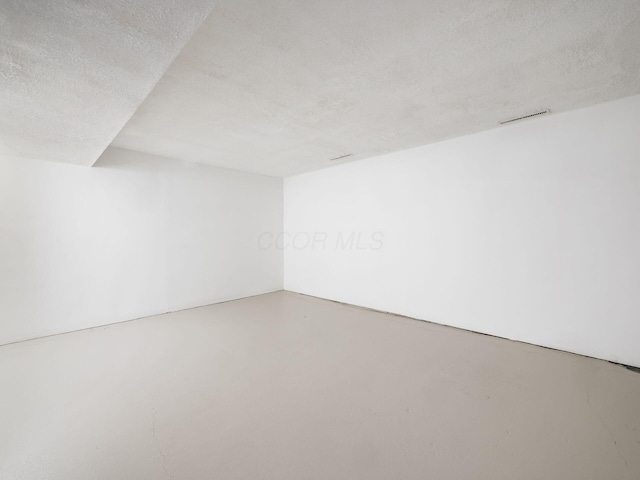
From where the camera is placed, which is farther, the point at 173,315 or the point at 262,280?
the point at 262,280

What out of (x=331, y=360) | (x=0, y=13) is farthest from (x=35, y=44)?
(x=331, y=360)

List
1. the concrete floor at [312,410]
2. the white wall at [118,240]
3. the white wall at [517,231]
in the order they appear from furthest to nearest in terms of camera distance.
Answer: the white wall at [118,240] < the white wall at [517,231] < the concrete floor at [312,410]

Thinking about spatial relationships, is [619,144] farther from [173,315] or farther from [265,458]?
[173,315]

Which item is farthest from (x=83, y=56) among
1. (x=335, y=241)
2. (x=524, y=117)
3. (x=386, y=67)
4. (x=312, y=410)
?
(x=335, y=241)

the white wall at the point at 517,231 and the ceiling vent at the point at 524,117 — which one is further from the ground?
the ceiling vent at the point at 524,117

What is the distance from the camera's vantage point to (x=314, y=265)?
16.9 feet

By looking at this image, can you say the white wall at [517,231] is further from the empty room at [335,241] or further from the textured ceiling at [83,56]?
the textured ceiling at [83,56]

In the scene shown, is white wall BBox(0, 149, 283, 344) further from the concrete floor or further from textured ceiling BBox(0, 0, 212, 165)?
textured ceiling BBox(0, 0, 212, 165)

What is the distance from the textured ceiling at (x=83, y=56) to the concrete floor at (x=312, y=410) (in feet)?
7.05

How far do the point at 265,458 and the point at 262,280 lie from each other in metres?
4.08

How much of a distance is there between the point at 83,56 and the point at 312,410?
2480 mm

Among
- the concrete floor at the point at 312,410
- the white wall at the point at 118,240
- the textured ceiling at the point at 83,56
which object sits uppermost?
the textured ceiling at the point at 83,56

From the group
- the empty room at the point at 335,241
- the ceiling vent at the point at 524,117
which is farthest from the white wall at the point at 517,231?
the ceiling vent at the point at 524,117

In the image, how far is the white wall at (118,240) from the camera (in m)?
2.97
